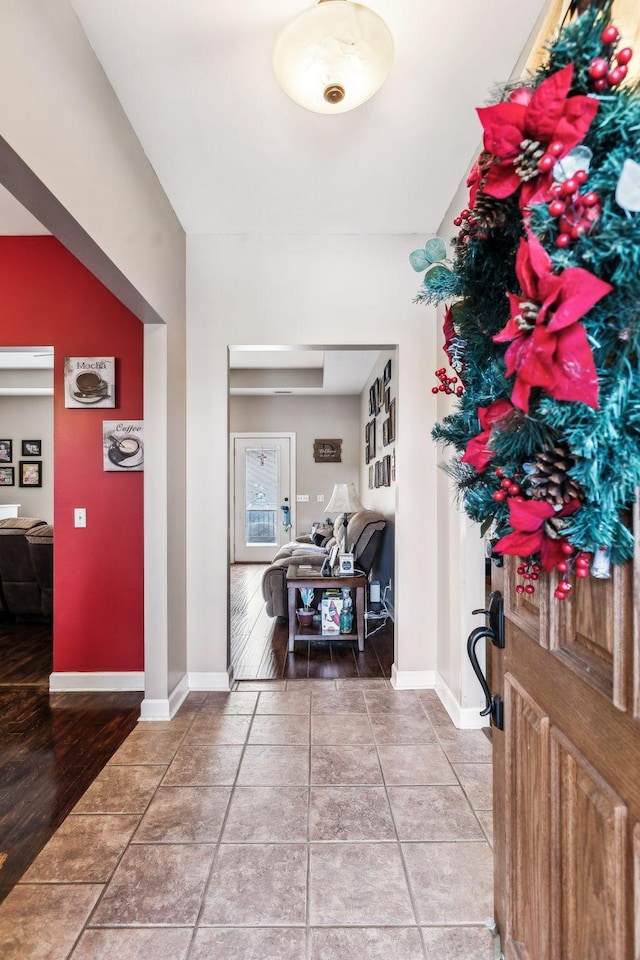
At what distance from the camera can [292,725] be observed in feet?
8.88

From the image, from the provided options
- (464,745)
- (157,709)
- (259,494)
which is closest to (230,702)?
(157,709)

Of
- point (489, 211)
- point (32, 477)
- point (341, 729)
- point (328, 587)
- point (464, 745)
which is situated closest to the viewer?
point (489, 211)

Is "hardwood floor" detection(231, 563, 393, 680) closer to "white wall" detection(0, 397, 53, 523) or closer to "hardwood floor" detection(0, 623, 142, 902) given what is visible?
"hardwood floor" detection(0, 623, 142, 902)

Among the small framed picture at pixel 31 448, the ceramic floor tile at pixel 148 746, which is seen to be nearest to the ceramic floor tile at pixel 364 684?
the ceramic floor tile at pixel 148 746

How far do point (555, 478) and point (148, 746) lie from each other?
2.52m

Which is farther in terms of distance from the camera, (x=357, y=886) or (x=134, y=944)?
(x=357, y=886)

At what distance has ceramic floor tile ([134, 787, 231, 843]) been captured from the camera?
1.87 metres

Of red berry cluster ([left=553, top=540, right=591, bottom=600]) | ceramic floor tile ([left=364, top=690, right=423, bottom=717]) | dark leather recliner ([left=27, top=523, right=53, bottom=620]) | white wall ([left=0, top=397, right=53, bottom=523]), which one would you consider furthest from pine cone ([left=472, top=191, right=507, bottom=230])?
white wall ([left=0, top=397, right=53, bottom=523])

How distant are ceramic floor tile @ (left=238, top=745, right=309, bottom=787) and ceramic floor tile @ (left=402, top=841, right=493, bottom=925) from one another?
603mm

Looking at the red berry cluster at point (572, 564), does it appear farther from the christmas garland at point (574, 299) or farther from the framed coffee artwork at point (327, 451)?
the framed coffee artwork at point (327, 451)

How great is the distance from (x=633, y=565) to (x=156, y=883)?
180 cm

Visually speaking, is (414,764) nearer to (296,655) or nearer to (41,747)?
(296,655)

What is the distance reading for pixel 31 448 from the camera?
7.83 meters

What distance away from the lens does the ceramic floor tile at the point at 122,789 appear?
80.5 inches
